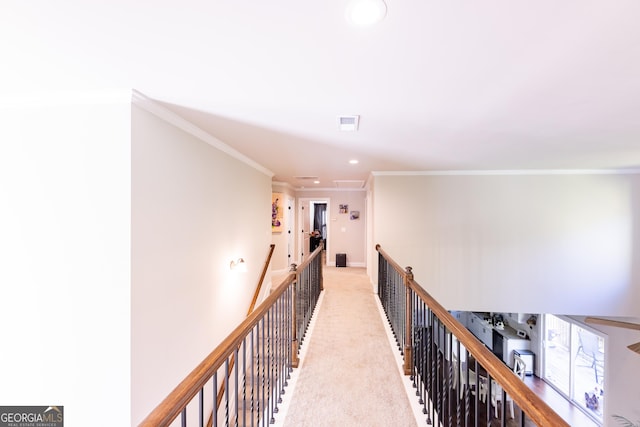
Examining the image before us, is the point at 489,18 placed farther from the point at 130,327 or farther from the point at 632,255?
the point at 632,255

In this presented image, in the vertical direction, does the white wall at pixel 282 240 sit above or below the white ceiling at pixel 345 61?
below

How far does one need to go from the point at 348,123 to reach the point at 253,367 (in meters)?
2.07

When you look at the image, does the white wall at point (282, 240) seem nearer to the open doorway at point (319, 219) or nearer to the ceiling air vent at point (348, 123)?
the open doorway at point (319, 219)

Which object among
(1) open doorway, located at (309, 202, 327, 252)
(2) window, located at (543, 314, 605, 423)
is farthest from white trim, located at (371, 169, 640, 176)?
(1) open doorway, located at (309, 202, 327, 252)

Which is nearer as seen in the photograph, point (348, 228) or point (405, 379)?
point (405, 379)

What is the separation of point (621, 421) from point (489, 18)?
6.94 meters

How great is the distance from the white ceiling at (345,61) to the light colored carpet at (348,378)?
2.35 m

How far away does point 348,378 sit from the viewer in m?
2.47

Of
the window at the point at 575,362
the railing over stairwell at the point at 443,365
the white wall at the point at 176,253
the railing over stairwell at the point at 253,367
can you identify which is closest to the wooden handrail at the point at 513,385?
the railing over stairwell at the point at 443,365

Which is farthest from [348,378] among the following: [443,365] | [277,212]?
[277,212]

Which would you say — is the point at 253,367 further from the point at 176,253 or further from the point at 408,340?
the point at 408,340

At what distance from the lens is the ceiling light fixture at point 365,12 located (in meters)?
1.09

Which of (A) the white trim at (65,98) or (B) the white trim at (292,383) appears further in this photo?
(B) the white trim at (292,383)

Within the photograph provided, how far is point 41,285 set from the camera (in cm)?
188
